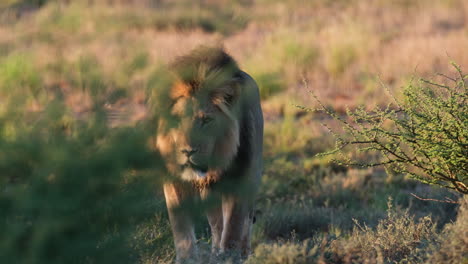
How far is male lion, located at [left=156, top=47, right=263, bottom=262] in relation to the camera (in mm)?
4387

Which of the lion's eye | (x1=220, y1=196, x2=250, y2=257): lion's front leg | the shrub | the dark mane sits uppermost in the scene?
the dark mane

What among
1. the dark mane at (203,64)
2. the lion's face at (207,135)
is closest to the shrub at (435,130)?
the lion's face at (207,135)

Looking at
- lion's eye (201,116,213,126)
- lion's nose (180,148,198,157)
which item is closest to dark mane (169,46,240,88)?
lion's eye (201,116,213,126)

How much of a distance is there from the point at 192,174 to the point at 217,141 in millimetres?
596

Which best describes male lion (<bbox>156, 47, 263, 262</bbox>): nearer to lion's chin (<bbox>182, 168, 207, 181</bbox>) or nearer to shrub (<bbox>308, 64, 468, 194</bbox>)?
lion's chin (<bbox>182, 168, 207, 181</bbox>)

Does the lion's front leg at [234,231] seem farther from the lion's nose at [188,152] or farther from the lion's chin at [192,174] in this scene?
the lion's nose at [188,152]

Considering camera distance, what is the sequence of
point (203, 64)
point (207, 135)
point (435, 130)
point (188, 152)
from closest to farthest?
point (188, 152) < point (203, 64) < point (207, 135) < point (435, 130)

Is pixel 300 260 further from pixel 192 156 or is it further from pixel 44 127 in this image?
pixel 44 127

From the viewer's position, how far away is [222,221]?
6.26 m

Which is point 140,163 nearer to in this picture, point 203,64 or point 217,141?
point 203,64

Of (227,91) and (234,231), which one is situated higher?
(227,91)

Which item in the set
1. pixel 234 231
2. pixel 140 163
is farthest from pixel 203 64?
pixel 140 163

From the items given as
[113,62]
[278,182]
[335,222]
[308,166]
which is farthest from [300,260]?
[308,166]

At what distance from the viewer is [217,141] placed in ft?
16.9
